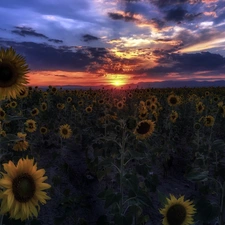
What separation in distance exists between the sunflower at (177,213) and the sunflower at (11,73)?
6.09ft

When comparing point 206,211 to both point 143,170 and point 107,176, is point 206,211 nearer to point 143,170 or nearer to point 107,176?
point 143,170

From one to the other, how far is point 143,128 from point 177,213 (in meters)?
1.85

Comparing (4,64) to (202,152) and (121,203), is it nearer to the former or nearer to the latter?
(121,203)

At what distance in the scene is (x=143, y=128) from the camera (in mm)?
4867

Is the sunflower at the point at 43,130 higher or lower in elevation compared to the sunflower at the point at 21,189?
lower

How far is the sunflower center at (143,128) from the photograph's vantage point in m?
4.83

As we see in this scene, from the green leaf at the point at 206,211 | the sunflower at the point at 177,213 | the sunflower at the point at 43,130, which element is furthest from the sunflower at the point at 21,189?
the sunflower at the point at 43,130

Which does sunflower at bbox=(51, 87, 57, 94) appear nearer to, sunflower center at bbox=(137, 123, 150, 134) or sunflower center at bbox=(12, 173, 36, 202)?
sunflower center at bbox=(137, 123, 150, 134)

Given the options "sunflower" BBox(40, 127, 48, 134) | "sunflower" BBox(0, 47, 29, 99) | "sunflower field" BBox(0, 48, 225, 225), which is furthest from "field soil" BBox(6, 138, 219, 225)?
"sunflower" BBox(0, 47, 29, 99)

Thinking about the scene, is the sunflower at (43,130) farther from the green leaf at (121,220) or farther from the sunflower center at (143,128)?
the green leaf at (121,220)

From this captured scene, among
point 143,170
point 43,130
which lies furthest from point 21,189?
point 43,130

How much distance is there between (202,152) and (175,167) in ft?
9.04

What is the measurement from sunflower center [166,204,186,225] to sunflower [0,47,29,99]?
6.28 feet

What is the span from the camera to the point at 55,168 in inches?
283
